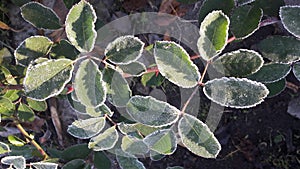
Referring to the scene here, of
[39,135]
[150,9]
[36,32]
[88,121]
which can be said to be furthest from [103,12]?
[88,121]

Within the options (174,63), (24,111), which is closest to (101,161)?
(24,111)

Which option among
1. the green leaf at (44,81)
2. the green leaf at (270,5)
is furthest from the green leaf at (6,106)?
the green leaf at (270,5)

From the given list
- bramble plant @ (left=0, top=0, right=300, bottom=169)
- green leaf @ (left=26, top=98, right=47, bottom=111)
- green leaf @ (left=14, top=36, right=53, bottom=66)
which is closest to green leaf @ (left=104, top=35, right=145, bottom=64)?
bramble plant @ (left=0, top=0, right=300, bottom=169)

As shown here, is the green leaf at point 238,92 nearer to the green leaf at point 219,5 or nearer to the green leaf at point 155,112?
the green leaf at point 155,112

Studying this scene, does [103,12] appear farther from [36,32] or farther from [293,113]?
[293,113]

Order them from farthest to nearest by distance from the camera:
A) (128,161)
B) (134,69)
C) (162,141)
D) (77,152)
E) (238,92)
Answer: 1. (77,152)
2. (128,161)
3. (134,69)
4. (162,141)
5. (238,92)

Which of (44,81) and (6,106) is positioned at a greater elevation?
(44,81)

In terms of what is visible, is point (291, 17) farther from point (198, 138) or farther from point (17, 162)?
point (17, 162)

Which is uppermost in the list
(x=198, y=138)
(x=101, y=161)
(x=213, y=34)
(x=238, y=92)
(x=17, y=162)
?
(x=213, y=34)

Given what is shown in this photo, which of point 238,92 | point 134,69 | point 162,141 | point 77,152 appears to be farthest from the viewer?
point 77,152
